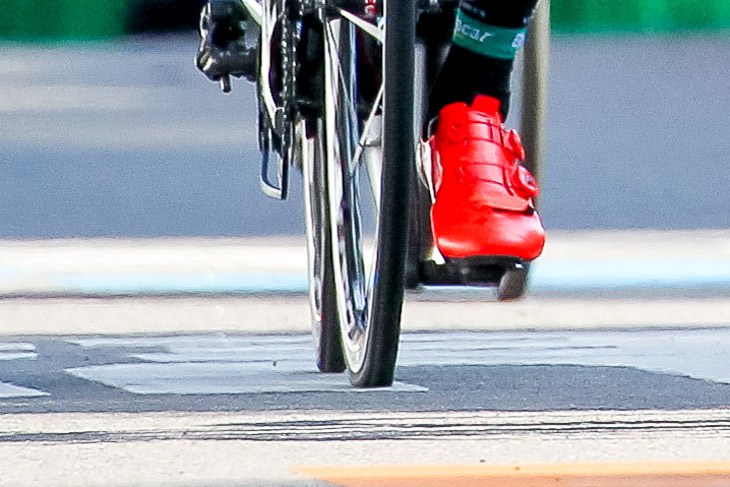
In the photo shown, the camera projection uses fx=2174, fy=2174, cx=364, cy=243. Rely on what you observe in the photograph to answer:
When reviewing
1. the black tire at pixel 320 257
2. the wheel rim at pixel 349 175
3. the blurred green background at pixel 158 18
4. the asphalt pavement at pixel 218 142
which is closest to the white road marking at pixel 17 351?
the black tire at pixel 320 257

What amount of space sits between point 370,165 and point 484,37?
31cm

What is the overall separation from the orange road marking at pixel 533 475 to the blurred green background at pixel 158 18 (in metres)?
9.28

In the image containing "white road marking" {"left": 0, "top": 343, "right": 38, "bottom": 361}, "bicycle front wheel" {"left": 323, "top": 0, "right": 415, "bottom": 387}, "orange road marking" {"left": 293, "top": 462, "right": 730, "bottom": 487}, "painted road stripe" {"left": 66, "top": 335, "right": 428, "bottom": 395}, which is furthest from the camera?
"white road marking" {"left": 0, "top": 343, "right": 38, "bottom": 361}

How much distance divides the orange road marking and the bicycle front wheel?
454 mm

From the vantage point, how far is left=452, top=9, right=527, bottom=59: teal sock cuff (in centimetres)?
362

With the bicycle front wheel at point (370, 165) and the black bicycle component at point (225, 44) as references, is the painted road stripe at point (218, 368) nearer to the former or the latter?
the bicycle front wheel at point (370, 165)

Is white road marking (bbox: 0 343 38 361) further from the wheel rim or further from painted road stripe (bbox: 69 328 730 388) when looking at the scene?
the wheel rim

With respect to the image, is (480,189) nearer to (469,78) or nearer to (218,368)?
(469,78)

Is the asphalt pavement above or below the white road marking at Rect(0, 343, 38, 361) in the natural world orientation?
below

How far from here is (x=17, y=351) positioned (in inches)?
195

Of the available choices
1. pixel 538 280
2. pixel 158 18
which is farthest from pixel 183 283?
pixel 158 18

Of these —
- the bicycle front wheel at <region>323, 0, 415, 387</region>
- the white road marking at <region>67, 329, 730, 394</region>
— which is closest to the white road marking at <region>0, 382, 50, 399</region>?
the white road marking at <region>67, 329, 730, 394</region>

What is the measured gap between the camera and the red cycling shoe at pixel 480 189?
353cm

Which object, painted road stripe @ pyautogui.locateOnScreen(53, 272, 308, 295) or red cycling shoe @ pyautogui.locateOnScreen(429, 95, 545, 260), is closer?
red cycling shoe @ pyautogui.locateOnScreen(429, 95, 545, 260)
